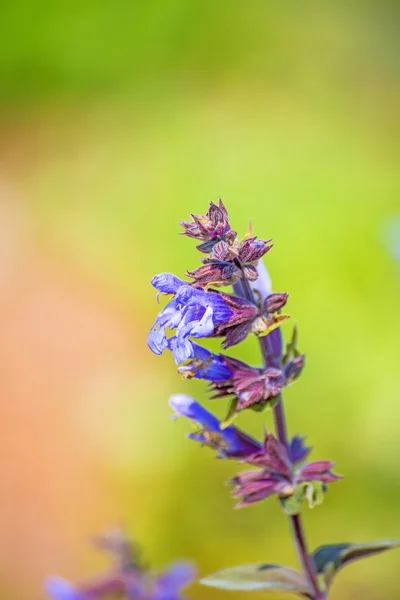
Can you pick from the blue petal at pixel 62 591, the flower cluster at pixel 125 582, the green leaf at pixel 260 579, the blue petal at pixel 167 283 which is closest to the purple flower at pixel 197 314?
the blue petal at pixel 167 283

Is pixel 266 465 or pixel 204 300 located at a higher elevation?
pixel 204 300

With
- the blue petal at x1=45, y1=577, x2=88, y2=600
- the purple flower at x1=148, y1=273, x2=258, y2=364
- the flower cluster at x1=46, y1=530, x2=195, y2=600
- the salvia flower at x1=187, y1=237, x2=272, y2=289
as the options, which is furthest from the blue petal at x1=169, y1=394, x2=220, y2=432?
the blue petal at x1=45, y1=577, x2=88, y2=600

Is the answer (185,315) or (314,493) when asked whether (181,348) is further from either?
(314,493)

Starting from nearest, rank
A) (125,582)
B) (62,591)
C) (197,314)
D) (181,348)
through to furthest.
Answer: (181,348)
(197,314)
(125,582)
(62,591)

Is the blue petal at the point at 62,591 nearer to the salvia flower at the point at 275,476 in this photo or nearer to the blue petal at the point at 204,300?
the salvia flower at the point at 275,476

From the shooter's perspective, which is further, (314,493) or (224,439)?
(224,439)

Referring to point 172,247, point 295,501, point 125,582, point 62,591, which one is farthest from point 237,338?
point 172,247

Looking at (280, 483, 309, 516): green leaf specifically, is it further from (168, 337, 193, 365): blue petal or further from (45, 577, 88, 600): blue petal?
(45, 577, 88, 600): blue petal
